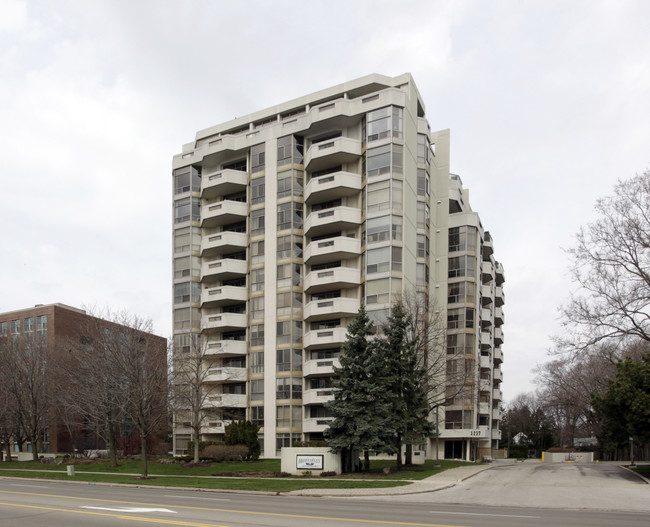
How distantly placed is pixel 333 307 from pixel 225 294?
11712 mm

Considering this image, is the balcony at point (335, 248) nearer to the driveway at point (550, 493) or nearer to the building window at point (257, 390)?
the building window at point (257, 390)

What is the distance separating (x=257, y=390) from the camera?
172 feet

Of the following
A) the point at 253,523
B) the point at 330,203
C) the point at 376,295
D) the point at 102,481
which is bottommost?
the point at 102,481

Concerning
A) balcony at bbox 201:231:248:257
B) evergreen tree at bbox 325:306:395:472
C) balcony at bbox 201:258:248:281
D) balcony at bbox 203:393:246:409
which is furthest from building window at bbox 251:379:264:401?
evergreen tree at bbox 325:306:395:472

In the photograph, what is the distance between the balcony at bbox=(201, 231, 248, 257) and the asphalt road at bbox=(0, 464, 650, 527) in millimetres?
33526

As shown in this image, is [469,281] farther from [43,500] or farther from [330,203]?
[43,500]

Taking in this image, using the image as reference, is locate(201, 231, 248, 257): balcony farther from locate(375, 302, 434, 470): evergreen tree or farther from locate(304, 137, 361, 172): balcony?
locate(375, 302, 434, 470): evergreen tree

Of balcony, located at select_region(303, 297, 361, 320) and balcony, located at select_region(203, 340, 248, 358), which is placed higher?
balcony, located at select_region(303, 297, 361, 320)

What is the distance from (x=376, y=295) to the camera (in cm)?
4728

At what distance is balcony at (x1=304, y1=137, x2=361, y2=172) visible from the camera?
5006cm

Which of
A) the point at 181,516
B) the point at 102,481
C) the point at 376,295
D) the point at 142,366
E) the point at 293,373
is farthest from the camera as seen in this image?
the point at 293,373

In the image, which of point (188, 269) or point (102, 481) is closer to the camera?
point (102, 481)

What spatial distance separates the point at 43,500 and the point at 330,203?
36.0 m

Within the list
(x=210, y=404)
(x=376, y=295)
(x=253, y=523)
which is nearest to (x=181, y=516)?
(x=253, y=523)
